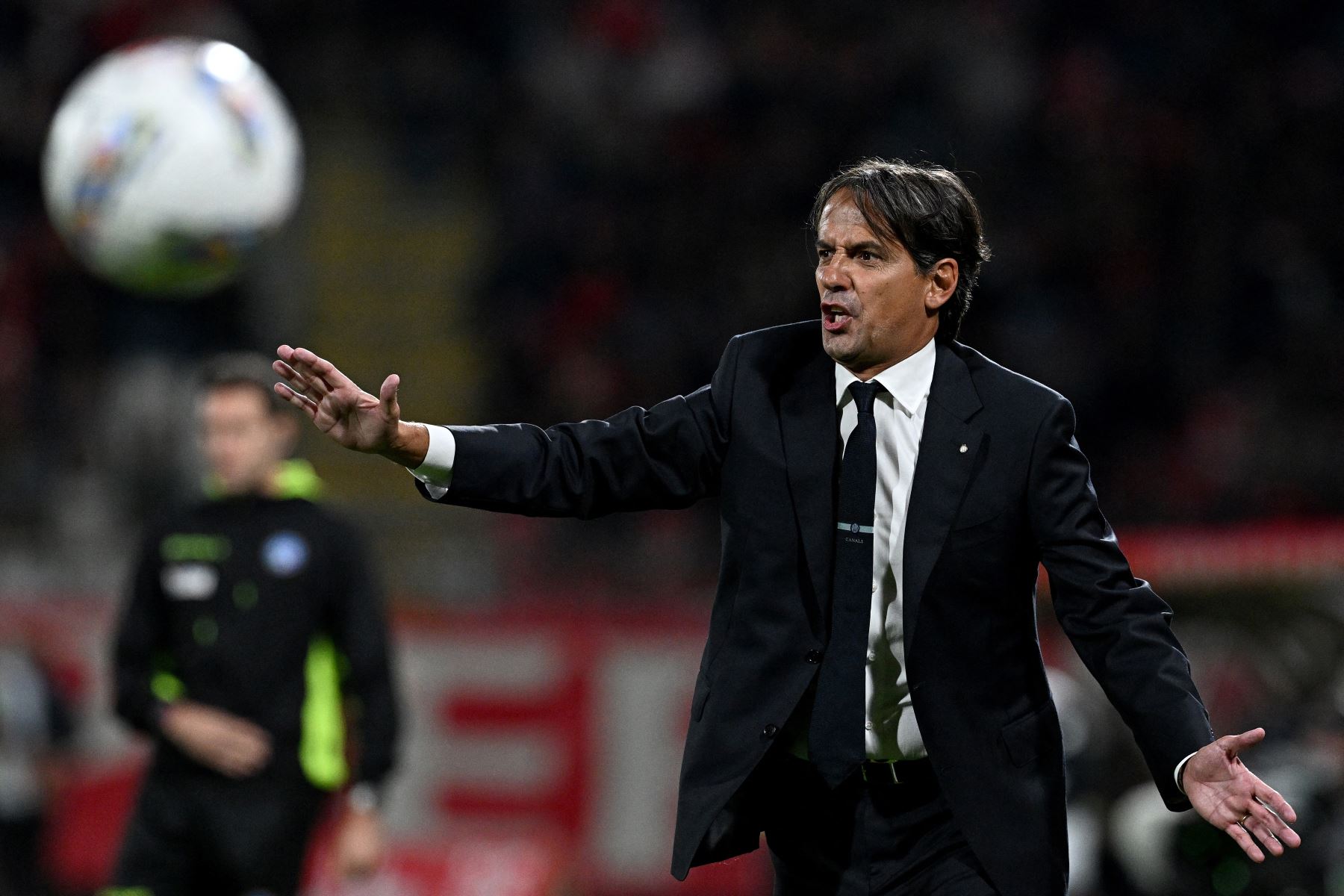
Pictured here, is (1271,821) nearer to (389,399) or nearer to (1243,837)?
(1243,837)

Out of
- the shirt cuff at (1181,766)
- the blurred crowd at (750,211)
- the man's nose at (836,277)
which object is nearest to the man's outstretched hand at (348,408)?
the man's nose at (836,277)

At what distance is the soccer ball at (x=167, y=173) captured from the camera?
569cm

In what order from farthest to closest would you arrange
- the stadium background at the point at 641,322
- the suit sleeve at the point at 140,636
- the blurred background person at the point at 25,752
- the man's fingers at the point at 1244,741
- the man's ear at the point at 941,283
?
the blurred background person at the point at 25,752
the stadium background at the point at 641,322
the suit sleeve at the point at 140,636
the man's ear at the point at 941,283
the man's fingers at the point at 1244,741

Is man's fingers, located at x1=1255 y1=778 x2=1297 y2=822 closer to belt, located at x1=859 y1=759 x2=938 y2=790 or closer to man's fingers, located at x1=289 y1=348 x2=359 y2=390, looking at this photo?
belt, located at x1=859 y1=759 x2=938 y2=790

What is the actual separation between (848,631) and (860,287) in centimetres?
61

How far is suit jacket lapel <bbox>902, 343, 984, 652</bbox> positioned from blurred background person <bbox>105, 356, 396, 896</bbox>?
267cm

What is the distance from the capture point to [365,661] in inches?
226

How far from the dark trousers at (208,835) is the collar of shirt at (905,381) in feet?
8.69

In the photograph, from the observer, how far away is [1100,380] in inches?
396

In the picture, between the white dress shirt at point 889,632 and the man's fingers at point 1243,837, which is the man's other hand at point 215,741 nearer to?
the white dress shirt at point 889,632

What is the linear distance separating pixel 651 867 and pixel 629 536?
5.43ft

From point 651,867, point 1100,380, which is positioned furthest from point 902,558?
point 1100,380

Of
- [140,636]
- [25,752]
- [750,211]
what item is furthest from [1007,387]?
[750,211]

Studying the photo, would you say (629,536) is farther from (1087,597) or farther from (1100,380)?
(1087,597)
